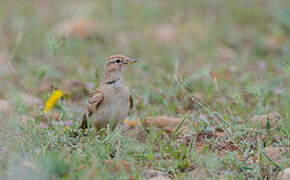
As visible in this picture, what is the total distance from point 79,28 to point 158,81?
3.05 meters

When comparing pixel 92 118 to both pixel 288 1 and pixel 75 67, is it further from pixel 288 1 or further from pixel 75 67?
pixel 288 1

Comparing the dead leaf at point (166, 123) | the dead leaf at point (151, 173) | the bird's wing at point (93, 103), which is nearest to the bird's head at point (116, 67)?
the bird's wing at point (93, 103)

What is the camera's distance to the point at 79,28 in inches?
375

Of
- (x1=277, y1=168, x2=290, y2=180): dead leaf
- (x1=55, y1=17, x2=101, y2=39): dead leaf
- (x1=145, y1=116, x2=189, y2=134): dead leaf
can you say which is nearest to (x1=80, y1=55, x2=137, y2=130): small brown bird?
(x1=145, y1=116, x2=189, y2=134): dead leaf

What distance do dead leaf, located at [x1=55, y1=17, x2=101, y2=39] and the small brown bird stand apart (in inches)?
163

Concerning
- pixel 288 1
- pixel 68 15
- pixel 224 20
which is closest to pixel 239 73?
pixel 224 20

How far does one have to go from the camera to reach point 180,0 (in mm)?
10859

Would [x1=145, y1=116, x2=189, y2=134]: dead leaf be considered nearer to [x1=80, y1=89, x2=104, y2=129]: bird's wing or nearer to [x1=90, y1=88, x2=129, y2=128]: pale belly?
[x1=90, y1=88, x2=129, y2=128]: pale belly

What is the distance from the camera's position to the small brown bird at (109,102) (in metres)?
5.16

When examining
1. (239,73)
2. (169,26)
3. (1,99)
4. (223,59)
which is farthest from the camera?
(169,26)

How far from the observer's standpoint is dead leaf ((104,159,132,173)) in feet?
12.8

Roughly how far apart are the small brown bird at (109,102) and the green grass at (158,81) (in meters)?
0.17

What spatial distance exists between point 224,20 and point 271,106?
4.05m

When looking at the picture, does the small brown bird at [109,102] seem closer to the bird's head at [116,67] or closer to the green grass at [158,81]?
the bird's head at [116,67]
